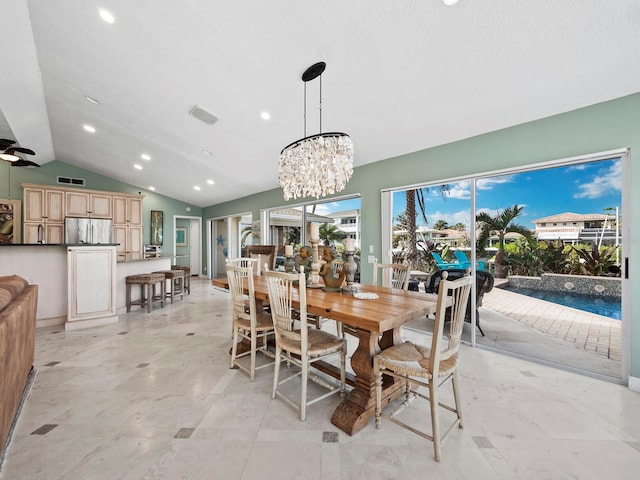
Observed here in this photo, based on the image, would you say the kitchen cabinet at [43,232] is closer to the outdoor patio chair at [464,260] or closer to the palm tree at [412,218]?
the palm tree at [412,218]

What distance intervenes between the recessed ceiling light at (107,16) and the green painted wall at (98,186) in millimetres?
6065

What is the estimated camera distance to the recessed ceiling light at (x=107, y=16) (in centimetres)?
247

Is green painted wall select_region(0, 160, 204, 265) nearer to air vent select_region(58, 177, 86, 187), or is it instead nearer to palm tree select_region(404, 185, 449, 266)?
air vent select_region(58, 177, 86, 187)

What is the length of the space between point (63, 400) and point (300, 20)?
3483 millimetres

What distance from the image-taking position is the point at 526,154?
287 cm

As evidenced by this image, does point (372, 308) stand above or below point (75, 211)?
below

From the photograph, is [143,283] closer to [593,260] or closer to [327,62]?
[327,62]

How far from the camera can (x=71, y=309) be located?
379cm

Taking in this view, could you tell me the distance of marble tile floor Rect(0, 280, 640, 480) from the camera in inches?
57.8

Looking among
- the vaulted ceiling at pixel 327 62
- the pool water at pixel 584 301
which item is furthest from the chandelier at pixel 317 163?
the pool water at pixel 584 301

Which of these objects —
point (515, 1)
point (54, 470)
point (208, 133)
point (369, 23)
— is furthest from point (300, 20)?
point (54, 470)

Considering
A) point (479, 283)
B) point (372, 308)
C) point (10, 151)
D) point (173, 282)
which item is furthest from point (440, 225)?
point (10, 151)

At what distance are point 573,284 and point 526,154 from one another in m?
1.41

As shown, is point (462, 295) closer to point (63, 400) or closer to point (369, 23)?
point (369, 23)
